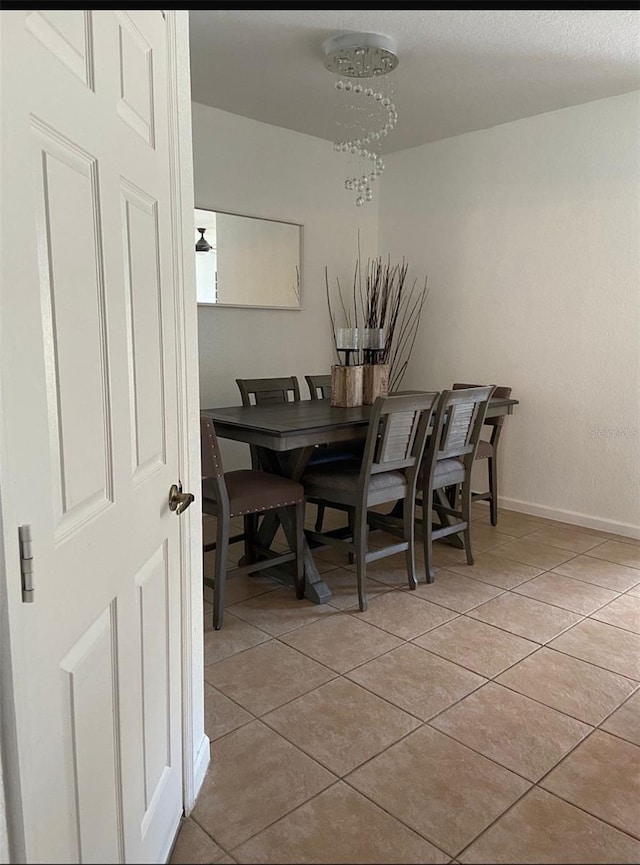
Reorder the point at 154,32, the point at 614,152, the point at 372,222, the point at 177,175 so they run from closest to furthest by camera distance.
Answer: the point at 154,32
the point at 177,175
the point at 614,152
the point at 372,222

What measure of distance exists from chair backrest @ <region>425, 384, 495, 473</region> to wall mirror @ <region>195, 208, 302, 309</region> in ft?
6.05

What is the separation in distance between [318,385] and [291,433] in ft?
5.01

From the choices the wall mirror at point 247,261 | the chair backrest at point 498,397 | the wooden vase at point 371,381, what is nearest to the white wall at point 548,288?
the chair backrest at point 498,397

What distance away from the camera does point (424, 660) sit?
241 cm

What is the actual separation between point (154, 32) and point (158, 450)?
0.85 m

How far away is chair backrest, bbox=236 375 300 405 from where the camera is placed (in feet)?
12.5

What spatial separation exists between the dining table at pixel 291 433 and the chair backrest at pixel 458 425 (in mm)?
368

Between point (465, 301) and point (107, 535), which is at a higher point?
point (465, 301)

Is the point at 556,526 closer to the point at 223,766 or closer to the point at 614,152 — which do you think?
the point at 614,152

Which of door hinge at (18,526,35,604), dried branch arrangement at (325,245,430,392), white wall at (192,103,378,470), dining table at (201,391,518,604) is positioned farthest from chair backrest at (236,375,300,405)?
door hinge at (18,526,35,604)

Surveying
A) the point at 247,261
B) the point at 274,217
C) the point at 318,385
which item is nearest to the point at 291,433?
the point at 318,385

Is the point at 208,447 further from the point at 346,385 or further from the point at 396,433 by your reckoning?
the point at 346,385

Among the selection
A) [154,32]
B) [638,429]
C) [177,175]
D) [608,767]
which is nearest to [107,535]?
[177,175]

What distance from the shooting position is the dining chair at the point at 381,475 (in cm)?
279
